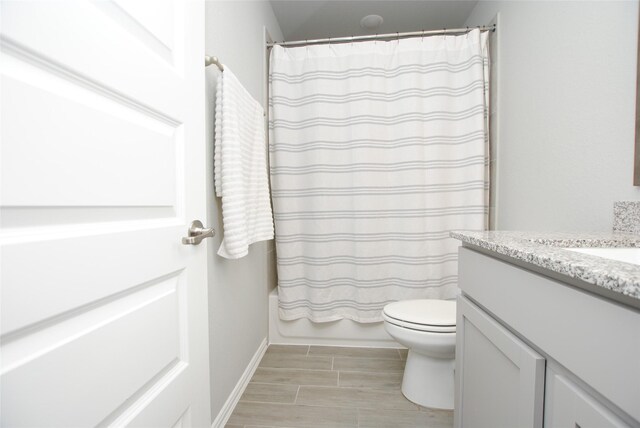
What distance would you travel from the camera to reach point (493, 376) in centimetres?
72

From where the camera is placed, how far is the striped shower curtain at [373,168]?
178 cm

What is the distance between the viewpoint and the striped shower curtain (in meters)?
1.78

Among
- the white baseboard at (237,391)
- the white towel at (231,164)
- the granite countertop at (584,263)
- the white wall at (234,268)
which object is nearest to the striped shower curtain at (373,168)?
the white wall at (234,268)

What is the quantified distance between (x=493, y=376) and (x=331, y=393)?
949mm

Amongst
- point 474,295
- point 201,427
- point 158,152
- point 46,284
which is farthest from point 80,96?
point 474,295

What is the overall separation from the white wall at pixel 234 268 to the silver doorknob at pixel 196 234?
37 centimetres

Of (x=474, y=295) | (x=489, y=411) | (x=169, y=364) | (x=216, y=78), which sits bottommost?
(x=489, y=411)

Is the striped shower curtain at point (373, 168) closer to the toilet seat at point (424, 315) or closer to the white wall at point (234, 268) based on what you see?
the white wall at point (234, 268)

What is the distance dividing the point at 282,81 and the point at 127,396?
6.06 ft

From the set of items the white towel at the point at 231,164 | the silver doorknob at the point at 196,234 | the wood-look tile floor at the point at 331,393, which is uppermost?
the white towel at the point at 231,164

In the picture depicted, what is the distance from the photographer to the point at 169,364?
0.68m

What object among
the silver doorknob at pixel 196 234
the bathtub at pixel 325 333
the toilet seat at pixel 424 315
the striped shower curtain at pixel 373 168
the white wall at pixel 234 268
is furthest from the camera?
the bathtub at pixel 325 333

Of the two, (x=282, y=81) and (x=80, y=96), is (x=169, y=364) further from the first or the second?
(x=282, y=81)

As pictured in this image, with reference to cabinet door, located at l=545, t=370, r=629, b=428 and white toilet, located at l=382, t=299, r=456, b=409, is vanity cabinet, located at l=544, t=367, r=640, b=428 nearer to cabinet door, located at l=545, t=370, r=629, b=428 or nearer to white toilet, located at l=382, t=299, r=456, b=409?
cabinet door, located at l=545, t=370, r=629, b=428
